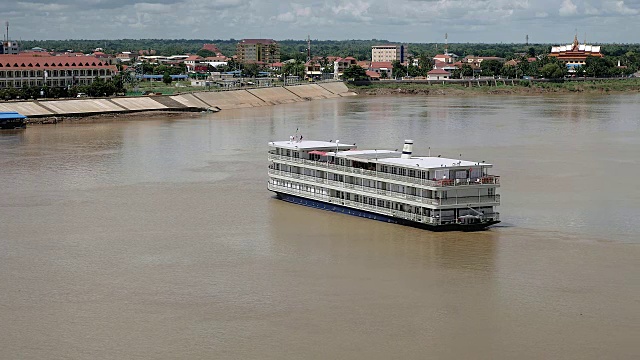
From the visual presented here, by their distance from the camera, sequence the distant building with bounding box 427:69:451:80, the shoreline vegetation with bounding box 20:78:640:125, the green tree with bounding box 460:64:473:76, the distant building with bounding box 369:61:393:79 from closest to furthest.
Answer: the shoreline vegetation with bounding box 20:78:640:125 → the distant building with bounding box 427:69:451:80 → the green tree with bounding box 460:64:473:76 → the distant building with bounding box 369:61:393:79

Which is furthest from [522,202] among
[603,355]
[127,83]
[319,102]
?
[127,83]

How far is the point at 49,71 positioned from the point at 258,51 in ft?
195

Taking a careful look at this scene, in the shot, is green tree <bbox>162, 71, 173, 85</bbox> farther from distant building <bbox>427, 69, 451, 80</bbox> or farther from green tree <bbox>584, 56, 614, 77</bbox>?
green tree <bbox>584, 56, 614, 77</bbox>

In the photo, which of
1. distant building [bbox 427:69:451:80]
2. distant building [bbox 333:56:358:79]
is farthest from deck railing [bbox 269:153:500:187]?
distant building [bbox 427:69:451:80]

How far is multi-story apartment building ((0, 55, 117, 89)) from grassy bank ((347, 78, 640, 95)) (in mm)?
22582

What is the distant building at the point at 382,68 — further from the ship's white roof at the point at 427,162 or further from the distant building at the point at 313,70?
the ship's white roof at the point at 427,162

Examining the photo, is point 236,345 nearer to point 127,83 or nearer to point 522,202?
point 522,202

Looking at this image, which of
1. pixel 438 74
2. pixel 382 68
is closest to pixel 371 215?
pixel 438 74

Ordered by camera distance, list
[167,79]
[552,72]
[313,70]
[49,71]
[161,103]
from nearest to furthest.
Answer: [161,103] → [49,71] → [167,79] → [552,72] → [313,70]

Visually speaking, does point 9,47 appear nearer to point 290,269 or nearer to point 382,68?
point 382,68

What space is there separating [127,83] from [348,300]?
5653 cm

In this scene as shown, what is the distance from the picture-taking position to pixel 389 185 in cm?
1947

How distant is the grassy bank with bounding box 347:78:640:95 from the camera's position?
74938 millimetres

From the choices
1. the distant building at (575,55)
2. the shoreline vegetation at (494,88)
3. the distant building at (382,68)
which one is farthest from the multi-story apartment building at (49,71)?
the distant building at (575,55)
